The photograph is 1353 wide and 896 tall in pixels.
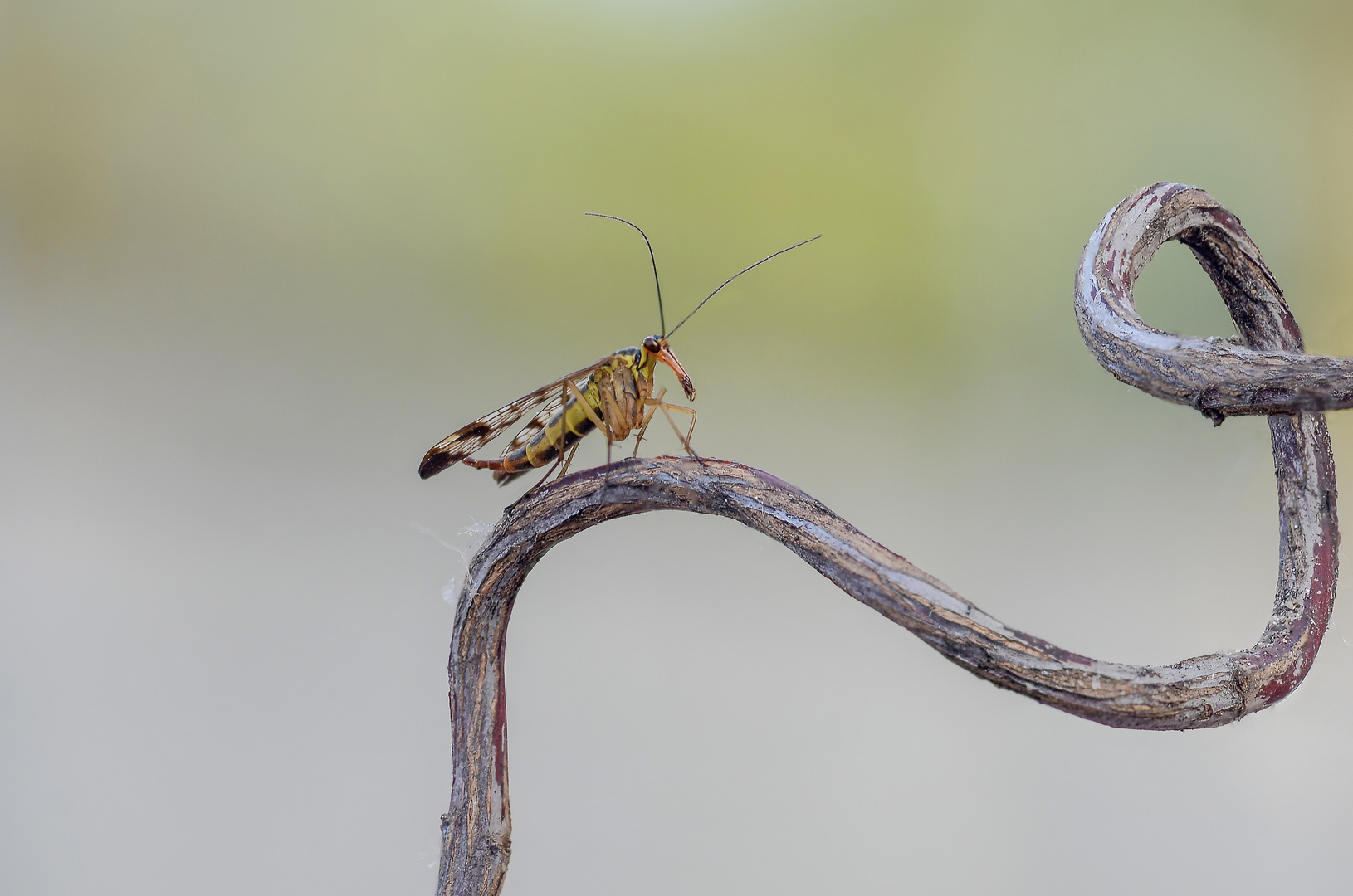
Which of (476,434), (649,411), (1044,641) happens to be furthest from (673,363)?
(1044,641)

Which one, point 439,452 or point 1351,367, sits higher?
point 439,452

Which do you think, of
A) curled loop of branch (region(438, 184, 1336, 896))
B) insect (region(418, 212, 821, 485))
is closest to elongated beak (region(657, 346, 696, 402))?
insect (region(418, 212, 821, 485))

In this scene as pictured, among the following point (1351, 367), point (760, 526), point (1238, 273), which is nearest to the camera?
point (1351, 367)

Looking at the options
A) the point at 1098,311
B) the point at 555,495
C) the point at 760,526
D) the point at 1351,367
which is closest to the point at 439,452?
the point at 555,495

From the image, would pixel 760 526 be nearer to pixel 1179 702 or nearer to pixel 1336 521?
pixel 1179 702

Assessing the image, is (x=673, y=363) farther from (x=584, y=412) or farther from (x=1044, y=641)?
Result: (x=1044, y=641)

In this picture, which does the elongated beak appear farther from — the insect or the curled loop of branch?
the curled loop of branch

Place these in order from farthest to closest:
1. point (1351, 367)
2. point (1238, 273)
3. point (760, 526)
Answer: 1. point (1238, 273)
2. point (760, 526)
3. point (1351, 367)
